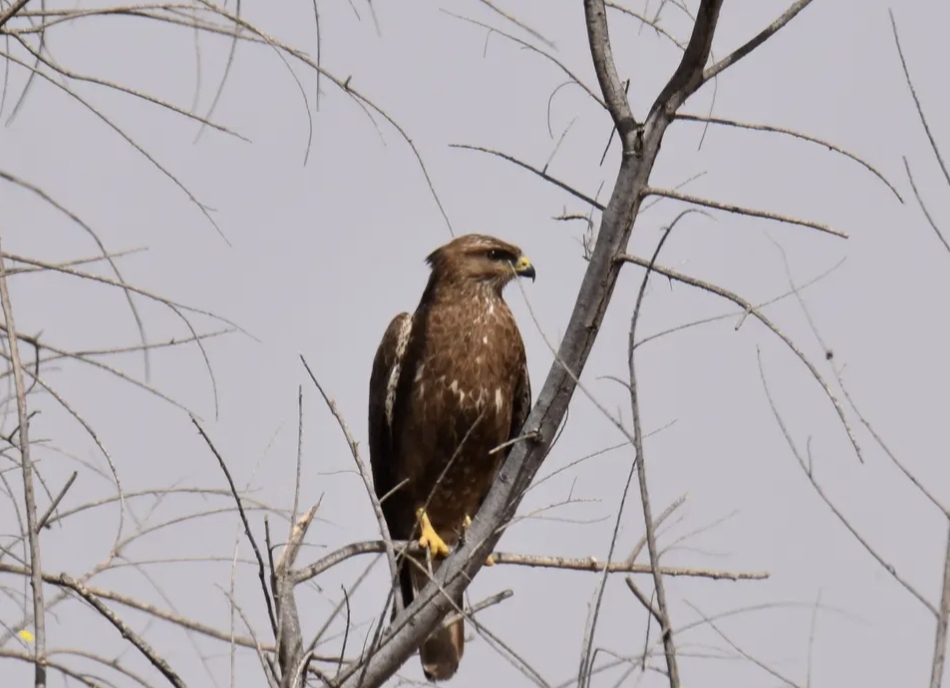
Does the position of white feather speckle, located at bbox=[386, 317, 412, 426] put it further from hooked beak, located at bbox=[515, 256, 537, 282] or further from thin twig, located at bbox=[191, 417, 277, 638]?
thin twig, located at bbox=[191, 417, 277, 638]

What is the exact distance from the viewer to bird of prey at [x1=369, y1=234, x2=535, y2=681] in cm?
566

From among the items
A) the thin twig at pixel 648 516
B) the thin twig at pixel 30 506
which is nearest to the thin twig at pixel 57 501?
the thin twig at pixel 30 506

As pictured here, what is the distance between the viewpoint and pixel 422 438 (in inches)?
226

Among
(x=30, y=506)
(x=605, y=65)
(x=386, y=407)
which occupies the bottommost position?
(x=30, y=506)

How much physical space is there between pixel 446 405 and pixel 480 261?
0.78 metres

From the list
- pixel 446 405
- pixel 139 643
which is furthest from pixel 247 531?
pixel 446 405

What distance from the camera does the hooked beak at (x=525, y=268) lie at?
6.24 m

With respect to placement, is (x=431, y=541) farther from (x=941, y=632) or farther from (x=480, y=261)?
(x=941, y=632)

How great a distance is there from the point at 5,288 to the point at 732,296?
145 centimetres

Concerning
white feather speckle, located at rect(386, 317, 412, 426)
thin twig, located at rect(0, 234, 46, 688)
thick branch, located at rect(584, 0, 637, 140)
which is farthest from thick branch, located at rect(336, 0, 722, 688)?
white feather speckle, located at rect(386, 317, 412, 426)

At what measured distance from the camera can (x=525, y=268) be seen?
6250mm

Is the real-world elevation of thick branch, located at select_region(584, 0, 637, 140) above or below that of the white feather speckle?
below

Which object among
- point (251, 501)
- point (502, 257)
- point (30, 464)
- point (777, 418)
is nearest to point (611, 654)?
point (777, 418)

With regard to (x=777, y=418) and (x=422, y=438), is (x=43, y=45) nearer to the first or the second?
(x=777, y=418)
